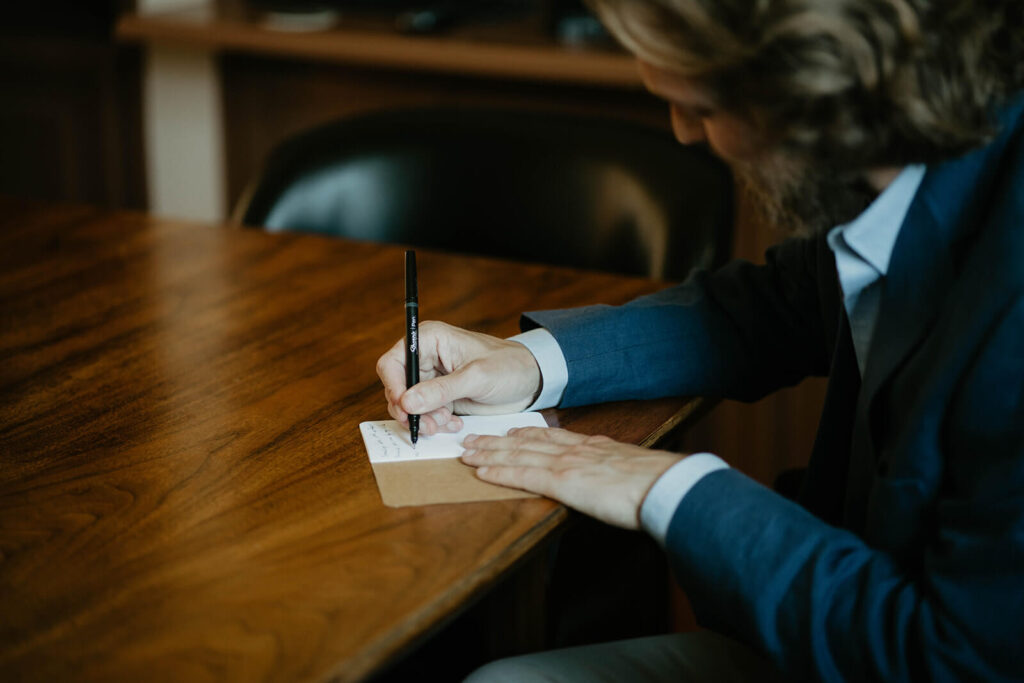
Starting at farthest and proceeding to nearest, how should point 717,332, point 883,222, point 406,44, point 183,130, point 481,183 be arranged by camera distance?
point 183,130, point 406,44, point 481,183, point 717,332, point 883,222

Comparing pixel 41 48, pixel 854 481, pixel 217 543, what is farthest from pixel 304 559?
pixel 41 48

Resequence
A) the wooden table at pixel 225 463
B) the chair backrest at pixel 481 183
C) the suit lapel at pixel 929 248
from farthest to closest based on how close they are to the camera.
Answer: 1. the chair backrest at pixel 481 183
2. the suit lapel at pixel 929 248
3. the wooden table at pixel 225 463

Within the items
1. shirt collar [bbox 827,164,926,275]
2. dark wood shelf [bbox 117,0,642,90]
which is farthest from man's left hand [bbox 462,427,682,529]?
dark wood shelf [bbox 117,0,642,90]

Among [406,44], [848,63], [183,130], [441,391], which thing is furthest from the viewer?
[183,130]

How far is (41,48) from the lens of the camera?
3.61 meters

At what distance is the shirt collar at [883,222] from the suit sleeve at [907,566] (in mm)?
143

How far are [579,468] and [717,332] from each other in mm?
344

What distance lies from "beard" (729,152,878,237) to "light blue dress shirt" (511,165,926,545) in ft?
0.06

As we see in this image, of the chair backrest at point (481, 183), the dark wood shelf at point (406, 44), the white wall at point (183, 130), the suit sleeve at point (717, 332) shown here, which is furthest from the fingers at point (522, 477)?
the white wall at point (183, 130)

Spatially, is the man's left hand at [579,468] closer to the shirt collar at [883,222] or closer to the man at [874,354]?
the man at [874,354]

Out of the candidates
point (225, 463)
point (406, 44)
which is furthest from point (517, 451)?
point (406, 44)

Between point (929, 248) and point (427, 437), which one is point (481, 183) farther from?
point (929, 248)

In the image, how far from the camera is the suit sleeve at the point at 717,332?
3.86 feet

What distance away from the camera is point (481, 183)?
1827mm
